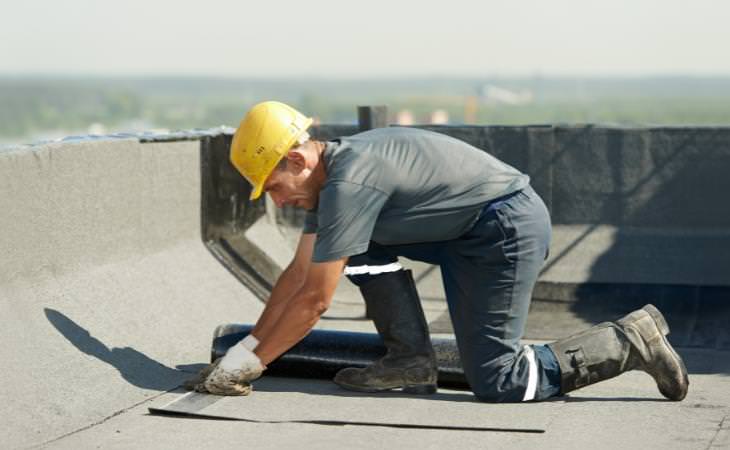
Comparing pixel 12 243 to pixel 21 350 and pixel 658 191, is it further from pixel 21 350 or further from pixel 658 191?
pixel 658 191

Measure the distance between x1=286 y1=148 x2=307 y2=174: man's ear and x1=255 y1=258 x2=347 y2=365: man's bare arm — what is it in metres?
0.44

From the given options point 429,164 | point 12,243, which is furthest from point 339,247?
point 12,243

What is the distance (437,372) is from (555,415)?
2.53 ft

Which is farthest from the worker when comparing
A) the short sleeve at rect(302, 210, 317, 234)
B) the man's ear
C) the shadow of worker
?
the shadow of worker

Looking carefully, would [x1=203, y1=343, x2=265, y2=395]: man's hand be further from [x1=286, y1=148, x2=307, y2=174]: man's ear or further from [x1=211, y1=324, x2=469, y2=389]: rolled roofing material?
[x1=286, y1=148, x2=307, y2=174]: man's ear

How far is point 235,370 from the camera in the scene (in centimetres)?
621

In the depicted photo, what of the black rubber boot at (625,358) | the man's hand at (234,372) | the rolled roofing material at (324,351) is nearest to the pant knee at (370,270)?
the rolled roofing material at (324,351)

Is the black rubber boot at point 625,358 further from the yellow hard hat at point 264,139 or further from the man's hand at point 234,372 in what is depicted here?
the yellow hard hat at point 264,139

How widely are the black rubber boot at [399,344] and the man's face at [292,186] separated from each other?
2.02ft

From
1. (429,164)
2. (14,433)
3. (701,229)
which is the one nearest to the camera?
(14,433)

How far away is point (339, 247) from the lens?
18.8 ft

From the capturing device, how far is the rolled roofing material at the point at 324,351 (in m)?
6.65

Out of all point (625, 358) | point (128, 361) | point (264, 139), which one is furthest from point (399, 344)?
point (128, 361)

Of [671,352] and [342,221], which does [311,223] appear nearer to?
[342,221]
